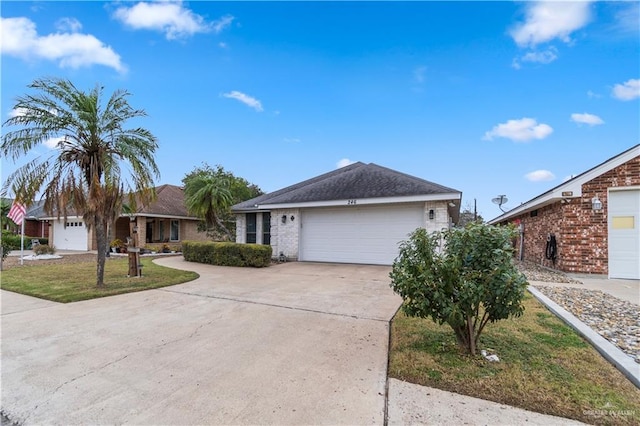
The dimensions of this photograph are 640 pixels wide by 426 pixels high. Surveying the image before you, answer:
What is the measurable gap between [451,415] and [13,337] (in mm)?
5593

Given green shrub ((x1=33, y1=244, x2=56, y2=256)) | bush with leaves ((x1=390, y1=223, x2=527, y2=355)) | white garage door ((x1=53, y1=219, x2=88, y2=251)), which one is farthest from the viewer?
white garage door ((x1=53, y1=219, x2=88, y2=251))

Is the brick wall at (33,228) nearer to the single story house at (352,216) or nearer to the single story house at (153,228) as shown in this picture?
the single story house at (153,228)

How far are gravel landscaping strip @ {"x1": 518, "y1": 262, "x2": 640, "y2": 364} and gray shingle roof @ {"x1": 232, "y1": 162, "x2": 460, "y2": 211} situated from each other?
14.9 ft

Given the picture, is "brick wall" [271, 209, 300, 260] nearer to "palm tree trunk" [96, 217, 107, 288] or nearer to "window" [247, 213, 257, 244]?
"window" [247, 213, 257, 244]

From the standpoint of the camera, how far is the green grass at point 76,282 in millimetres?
6715

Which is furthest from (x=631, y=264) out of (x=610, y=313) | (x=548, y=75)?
(x=548, y=75)

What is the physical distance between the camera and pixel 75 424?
227cm

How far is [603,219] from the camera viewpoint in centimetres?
902

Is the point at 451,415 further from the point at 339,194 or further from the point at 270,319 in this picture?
the point at 339,194

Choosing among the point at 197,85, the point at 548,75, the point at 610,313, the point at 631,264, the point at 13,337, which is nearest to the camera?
the point at 13,337

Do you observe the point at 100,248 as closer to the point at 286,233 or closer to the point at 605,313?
the point at 286,233

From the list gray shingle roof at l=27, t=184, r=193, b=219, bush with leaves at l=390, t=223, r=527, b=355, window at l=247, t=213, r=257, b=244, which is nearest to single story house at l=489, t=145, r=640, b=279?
bush with leaves at l=390, t=223, r=527, b=355

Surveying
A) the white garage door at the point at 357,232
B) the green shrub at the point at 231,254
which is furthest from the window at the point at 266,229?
the green shrub at the point at 231,254

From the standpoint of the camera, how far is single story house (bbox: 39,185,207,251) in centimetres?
2033
